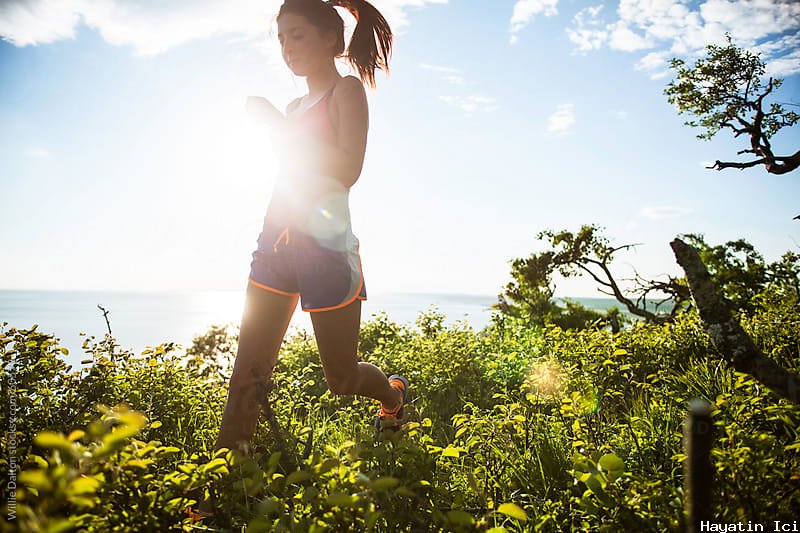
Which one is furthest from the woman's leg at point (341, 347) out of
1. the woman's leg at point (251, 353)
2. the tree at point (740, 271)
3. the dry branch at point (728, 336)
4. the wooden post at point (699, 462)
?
the tree at point (740, 271)

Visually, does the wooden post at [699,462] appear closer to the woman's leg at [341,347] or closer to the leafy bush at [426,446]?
the leafy bush at [426,446]

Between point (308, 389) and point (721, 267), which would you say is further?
point (721, 267)

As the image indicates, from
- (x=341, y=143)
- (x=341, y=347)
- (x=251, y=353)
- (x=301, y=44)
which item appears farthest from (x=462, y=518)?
(x=301, y=44)

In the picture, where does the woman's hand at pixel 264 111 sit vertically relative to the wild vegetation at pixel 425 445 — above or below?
above

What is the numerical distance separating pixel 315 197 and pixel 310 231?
0.16m

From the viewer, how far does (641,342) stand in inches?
160

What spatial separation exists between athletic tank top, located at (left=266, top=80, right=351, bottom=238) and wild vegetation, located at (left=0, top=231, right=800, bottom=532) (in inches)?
35.6

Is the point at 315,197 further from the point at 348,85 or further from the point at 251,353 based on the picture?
the point at 251,353

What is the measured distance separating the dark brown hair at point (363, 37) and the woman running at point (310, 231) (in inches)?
1.5

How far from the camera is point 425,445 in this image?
204cm

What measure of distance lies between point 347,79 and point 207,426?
2.30 m

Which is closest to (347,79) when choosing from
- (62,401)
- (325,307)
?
(325,307)

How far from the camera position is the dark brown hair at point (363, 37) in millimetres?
2553

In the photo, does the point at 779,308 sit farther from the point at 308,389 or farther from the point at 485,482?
the point at 308,389
